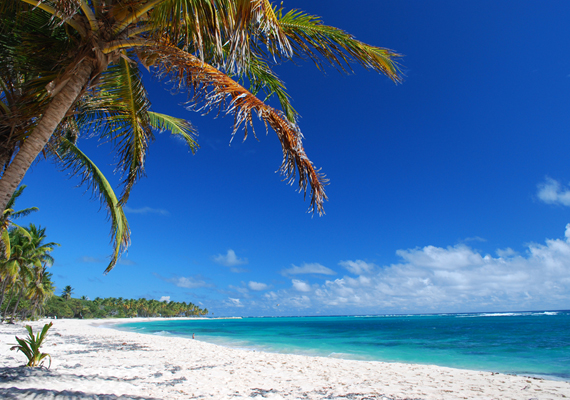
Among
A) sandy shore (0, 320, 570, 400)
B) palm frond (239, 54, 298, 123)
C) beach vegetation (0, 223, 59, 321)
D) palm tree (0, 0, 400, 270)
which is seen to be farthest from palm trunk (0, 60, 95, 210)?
beach vegetation (0, 223, 59, 321)

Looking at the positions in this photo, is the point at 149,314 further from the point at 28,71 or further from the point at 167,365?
the point at 28,71

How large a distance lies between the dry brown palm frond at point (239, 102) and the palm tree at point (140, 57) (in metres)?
0.01

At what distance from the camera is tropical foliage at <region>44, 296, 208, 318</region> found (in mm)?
54594

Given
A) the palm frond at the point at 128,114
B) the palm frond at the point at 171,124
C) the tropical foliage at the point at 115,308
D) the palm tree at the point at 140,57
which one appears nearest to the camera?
the palm tree at the point at 140,57

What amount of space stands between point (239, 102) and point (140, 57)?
4.17 feet

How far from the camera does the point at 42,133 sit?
2.71 m

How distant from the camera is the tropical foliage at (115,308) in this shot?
54.6 metres

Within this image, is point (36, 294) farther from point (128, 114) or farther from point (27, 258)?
point (128, 114)

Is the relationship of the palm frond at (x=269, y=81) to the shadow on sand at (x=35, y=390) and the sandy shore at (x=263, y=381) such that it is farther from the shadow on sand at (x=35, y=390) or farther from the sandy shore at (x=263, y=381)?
the sandy shore at (x=263, y=381)

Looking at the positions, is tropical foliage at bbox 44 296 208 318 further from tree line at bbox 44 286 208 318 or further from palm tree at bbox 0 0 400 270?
palm tree at bbox 0 0 400 270

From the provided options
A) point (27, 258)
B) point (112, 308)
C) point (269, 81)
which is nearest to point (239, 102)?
point (269, 81)

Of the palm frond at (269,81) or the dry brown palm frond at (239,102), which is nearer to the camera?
the dry brown palm frond at (239,102)

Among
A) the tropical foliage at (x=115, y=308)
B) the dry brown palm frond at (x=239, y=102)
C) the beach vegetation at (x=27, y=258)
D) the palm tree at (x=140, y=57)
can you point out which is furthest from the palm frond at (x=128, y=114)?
the tropical foliage at (x=115, y=308)

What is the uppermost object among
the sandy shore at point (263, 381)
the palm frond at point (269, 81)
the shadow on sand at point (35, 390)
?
the palm frond at point (269, 81)
